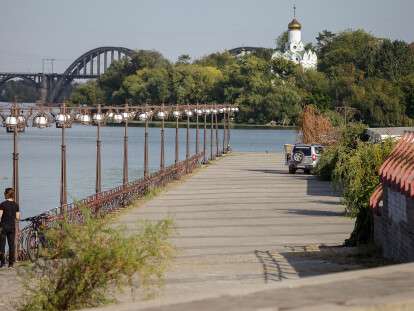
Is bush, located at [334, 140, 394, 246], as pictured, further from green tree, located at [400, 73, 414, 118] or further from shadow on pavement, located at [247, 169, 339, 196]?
green tree, located at [400, 73, 414, 118]

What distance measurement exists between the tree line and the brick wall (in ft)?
258

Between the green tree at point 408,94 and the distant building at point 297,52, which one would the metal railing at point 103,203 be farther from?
the distant building at point 297,52

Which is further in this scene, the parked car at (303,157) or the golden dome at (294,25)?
the golden dome at (294,25)

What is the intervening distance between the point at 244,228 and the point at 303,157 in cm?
2618

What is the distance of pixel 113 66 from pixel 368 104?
204 ft

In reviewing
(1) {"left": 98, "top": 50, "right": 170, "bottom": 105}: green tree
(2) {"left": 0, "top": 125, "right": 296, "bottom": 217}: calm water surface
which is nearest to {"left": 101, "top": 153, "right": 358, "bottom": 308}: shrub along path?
(2) {"left": 0, "top": 125, "right": 296, "bottom": 217}: calm water surface

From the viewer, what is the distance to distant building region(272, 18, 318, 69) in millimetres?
159875

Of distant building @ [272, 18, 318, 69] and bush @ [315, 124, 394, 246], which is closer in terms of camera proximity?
bush @ [315, 124, 394, 246]

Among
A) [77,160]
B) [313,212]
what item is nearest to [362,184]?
[313,212]

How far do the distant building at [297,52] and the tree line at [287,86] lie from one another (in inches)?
153

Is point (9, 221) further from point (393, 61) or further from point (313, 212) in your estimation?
point (393, 61)

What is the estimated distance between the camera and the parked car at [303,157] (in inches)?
2004

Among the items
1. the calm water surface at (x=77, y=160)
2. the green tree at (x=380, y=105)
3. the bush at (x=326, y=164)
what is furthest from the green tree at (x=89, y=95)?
the bush at (x=326, y=164)

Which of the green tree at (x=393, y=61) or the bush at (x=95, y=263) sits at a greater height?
the green tree at (x=393, y=61)
